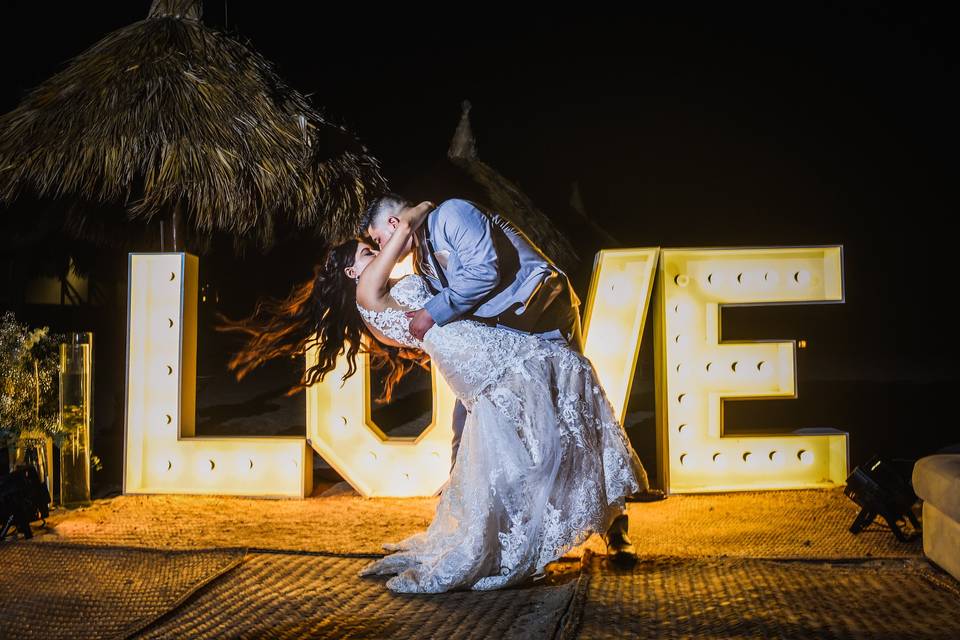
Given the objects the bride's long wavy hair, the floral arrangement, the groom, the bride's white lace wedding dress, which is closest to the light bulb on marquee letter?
the groom

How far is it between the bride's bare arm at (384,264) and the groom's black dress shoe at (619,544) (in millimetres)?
1842

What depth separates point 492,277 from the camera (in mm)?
3855

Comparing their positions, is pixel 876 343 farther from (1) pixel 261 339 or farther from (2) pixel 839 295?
(1) pixel 261 339

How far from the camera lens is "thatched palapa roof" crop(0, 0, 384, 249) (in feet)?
17.9

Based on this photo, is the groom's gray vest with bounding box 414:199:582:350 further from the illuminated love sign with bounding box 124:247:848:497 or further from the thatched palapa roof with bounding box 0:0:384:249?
the thatched palapa roof with bounding box 0:0:384:249

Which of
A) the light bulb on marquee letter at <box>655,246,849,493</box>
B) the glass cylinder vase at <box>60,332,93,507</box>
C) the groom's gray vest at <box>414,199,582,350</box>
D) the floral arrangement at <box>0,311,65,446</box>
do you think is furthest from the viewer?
the light bulb on marquee letter at <box>655,246,849,493</box>

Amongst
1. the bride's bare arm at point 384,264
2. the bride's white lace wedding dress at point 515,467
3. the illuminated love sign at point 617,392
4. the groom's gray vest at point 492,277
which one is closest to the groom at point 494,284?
the groom's gray vest at point 492,277

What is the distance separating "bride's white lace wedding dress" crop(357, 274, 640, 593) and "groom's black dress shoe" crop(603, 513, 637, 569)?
0.13m

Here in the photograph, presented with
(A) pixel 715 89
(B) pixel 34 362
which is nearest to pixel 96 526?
(B) pixel 34 362

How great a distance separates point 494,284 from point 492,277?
38mm

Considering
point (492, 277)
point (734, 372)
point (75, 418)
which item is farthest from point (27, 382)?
point (734, 372)

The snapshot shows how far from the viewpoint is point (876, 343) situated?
1962 centimetres

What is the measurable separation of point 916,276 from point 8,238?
61.9 feet

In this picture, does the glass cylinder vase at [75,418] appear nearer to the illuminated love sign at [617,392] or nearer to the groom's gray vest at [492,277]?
the illuminated love sign at [617,392]
